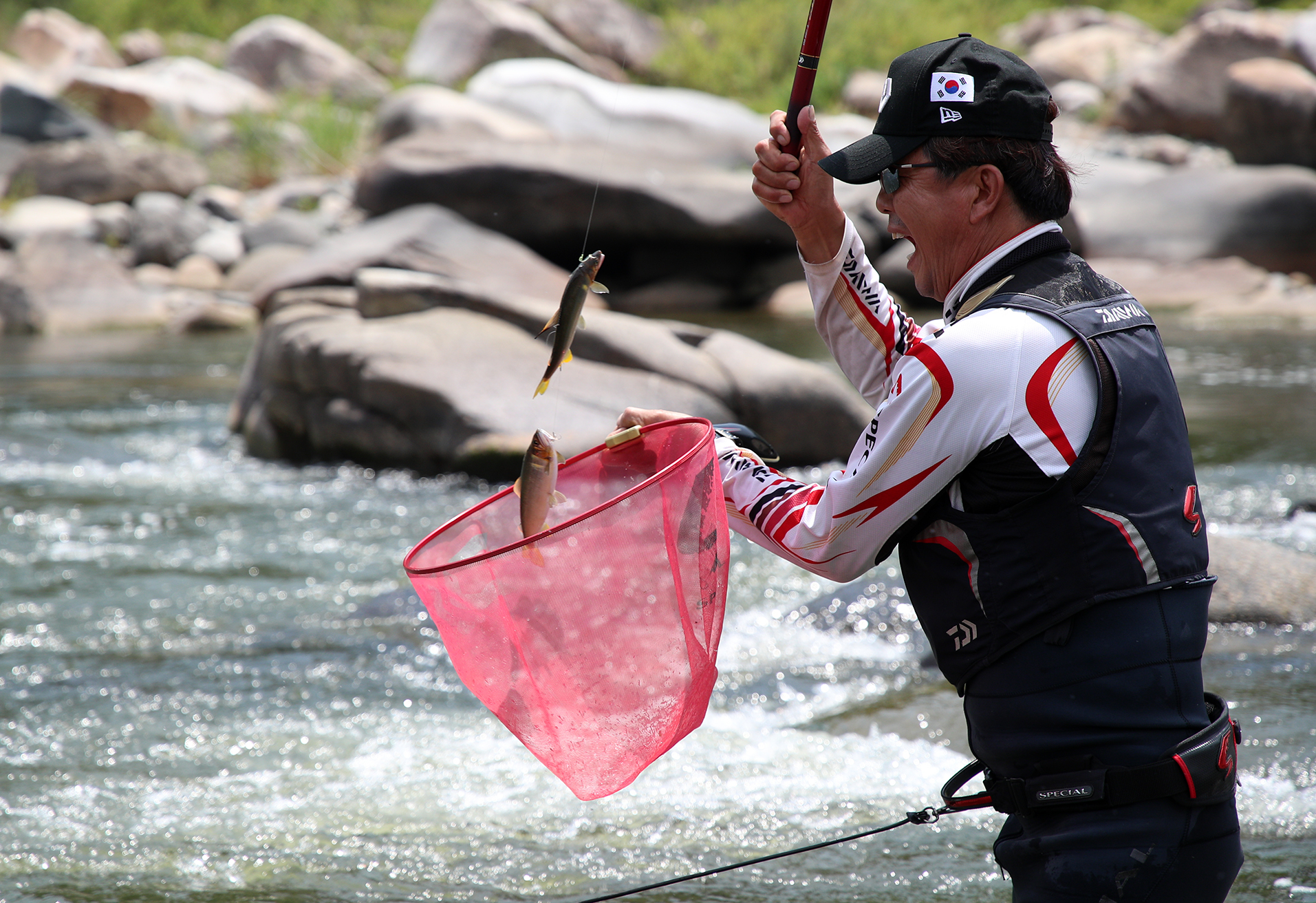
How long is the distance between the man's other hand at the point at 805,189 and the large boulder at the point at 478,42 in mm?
25907

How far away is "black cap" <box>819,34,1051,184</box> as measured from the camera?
183 centimetres

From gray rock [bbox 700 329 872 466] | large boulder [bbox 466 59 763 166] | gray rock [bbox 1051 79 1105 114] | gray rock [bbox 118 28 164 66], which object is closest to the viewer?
gray rock [bbox 700 329 872 466]

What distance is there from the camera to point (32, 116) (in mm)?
25734

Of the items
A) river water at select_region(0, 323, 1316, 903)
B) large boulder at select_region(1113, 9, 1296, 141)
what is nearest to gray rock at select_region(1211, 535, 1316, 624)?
river water at select_region(0, 323, 1316, 903)

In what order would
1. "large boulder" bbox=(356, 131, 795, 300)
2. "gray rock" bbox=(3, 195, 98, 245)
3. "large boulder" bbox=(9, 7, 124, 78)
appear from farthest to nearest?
"large boulder" bbox=(9, 7, 124, 78), "gray rock" bbox=(3, 195, 98, 245), "large boulder" bbox=(356, 131, 795, 300)

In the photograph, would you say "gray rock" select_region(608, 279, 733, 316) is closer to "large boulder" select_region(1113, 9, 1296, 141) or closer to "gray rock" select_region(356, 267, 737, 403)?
"gray rock" select_region(356, 267, 737, 403)

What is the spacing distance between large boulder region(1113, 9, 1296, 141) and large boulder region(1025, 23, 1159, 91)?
3.64m

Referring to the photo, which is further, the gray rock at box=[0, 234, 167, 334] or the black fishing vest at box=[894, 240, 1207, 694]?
the gray rock at box=[0, 234, 167, 334]

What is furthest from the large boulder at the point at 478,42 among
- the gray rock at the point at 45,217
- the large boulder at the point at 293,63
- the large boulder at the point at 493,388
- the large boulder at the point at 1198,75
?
the large boulder at the point at 493,388

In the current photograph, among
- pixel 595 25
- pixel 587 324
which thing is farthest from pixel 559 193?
pixel 595 25

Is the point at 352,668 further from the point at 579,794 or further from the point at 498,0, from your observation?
the point at 498,0

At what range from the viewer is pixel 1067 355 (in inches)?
67.6

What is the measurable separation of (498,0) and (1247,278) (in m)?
18.7

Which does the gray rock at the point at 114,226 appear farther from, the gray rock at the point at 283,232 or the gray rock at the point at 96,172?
the gray rock at the point at 283,232
